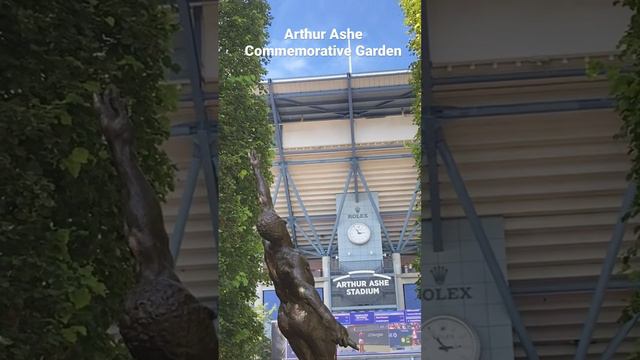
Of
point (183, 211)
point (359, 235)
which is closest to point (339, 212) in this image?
point (359, 235)

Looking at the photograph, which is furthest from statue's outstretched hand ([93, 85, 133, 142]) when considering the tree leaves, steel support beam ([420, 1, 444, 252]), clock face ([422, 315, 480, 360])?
clock face ([422, 315, 480, 360])

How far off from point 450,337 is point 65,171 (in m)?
5.30

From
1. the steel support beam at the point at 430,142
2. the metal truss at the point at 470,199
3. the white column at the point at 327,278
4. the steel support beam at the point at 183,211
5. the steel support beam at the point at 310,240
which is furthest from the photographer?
the metal truss at the point at 470,199

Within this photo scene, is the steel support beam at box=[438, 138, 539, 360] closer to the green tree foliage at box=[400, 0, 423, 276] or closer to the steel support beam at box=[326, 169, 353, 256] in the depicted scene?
the green tree foliage at box=[400, 0, 423, 276]

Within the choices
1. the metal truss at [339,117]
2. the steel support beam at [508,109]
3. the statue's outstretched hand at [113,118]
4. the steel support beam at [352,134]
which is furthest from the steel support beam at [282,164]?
the steel support beam at [508,109]

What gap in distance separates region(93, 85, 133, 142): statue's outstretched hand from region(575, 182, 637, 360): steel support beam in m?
5.37

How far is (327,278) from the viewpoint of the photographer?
171 inches

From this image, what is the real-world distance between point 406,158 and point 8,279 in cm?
253

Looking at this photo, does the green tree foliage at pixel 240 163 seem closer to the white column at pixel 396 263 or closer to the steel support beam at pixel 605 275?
the white column at pixel 396 263

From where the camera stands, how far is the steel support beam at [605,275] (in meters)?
7.30

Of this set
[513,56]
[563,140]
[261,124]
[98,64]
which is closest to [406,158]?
[261,124]

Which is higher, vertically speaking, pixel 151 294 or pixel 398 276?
pixel 398 276

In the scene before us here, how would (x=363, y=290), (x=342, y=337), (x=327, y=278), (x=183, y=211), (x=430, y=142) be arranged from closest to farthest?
(x=342, y=337) → (x=327, y=278) → (x=363, y=290) → (x=183, y=211) → (x=430, y=142)

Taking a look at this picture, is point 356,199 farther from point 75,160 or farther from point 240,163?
point 75,160
